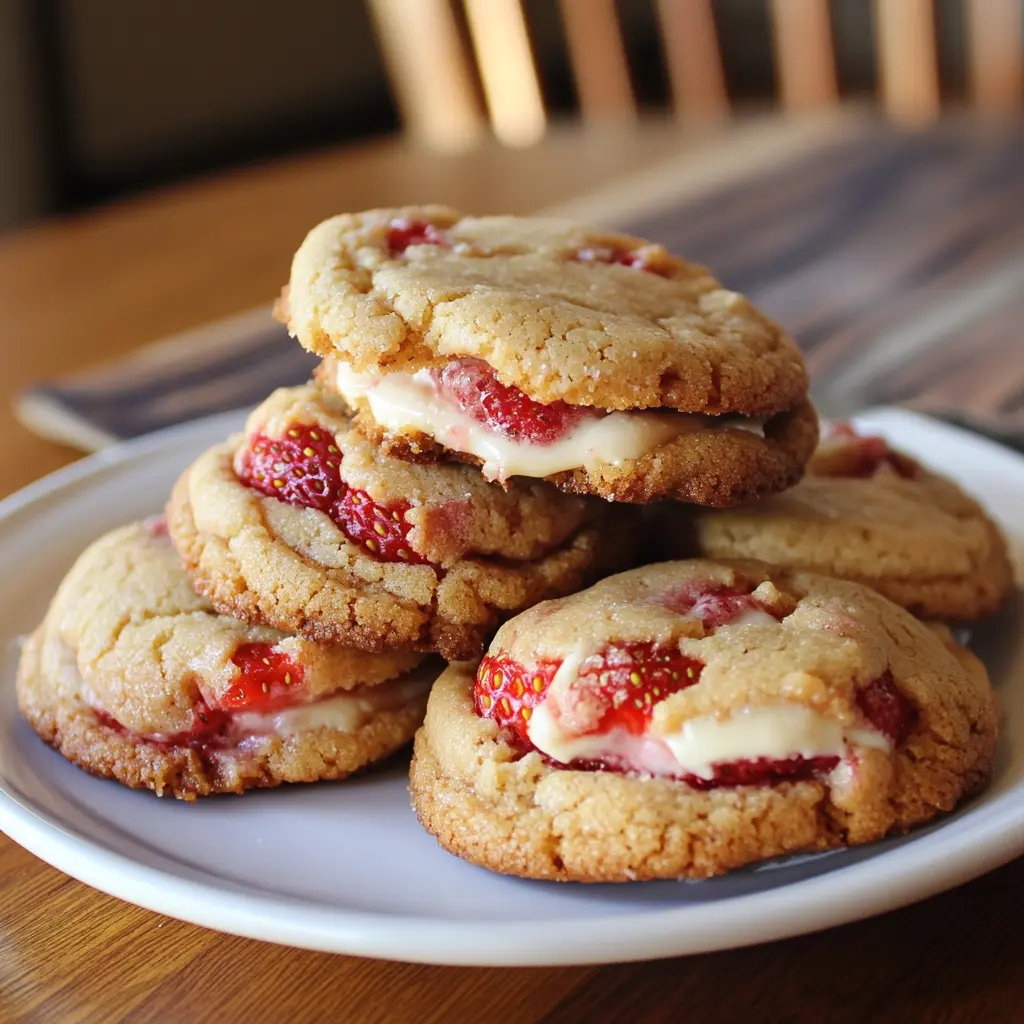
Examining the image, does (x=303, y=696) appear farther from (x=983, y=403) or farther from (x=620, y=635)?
(x=983, y=403)

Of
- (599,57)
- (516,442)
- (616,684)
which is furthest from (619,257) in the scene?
(599,57)

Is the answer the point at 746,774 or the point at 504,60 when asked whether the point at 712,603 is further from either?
the point at 504,60

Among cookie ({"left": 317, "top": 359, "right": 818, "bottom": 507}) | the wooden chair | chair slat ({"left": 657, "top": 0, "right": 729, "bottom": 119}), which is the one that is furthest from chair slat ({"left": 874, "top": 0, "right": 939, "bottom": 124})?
cookie ({"left": 317, "top": 359, "right": 818, "bottom": 507})

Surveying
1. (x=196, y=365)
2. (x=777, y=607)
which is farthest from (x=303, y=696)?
(x=196, y=365)

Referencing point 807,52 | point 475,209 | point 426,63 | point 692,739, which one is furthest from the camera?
point 807,52

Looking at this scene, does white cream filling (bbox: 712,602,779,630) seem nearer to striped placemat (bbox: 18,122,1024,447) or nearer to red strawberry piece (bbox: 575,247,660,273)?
red strawberry piece (bbox: 575,247,660,273)
